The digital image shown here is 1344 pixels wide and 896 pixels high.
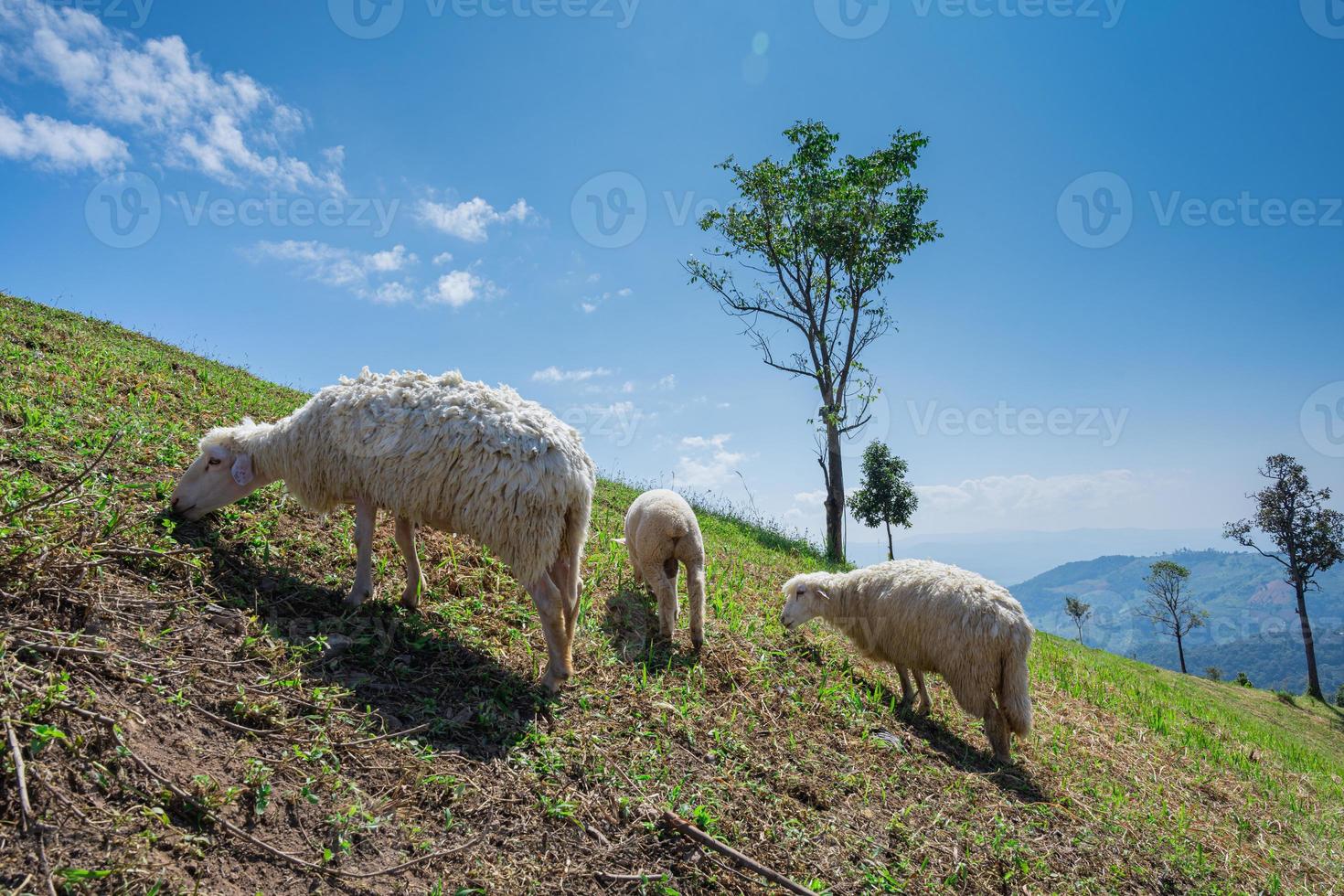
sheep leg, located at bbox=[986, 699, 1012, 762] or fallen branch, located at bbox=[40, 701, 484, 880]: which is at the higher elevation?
fallen branch, located at bbox=[40, 701, 484, 880]

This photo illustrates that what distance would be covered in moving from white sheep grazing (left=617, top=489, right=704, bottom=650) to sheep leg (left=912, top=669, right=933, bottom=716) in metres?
2.77

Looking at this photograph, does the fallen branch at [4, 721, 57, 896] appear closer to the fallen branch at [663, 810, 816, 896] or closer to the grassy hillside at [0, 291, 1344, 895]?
the grassy hillside at [0, 291, 1344, 895]

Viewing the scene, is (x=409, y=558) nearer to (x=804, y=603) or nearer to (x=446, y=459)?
(x=446, y=459)

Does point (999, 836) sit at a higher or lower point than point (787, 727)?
lower

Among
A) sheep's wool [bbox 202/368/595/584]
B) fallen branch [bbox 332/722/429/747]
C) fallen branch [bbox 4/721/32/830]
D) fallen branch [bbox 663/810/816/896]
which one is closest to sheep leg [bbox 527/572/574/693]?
sheep's wool [bbox 202/368/595/584]

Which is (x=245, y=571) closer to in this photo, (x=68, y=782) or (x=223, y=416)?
(x=68, y=782)

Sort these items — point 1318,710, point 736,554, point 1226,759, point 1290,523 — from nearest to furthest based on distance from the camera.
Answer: point 1226,759
point 736,554
point 1318,710
point 1290,523

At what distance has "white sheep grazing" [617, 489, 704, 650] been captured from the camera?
680cm

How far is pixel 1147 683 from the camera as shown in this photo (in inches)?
567

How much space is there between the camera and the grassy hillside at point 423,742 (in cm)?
288

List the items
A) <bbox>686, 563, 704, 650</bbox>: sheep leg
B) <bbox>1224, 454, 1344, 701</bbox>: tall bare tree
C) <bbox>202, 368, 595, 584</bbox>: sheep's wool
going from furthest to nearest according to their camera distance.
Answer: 1. <bbox>1224, 454, 1344, 701</bbox>: tall bare tree
2. <bbox>686, 563, 704, 650</bbox>: sheep leg
3. <bbox>202, 368, 595, 584</bbox>: sheep's wool

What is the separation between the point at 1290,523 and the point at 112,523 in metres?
45.2

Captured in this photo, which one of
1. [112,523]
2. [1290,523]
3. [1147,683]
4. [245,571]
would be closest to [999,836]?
[245,571]

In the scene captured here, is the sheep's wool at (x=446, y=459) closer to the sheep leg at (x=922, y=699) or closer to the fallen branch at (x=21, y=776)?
the fallen branch at (x=21, y=776)
